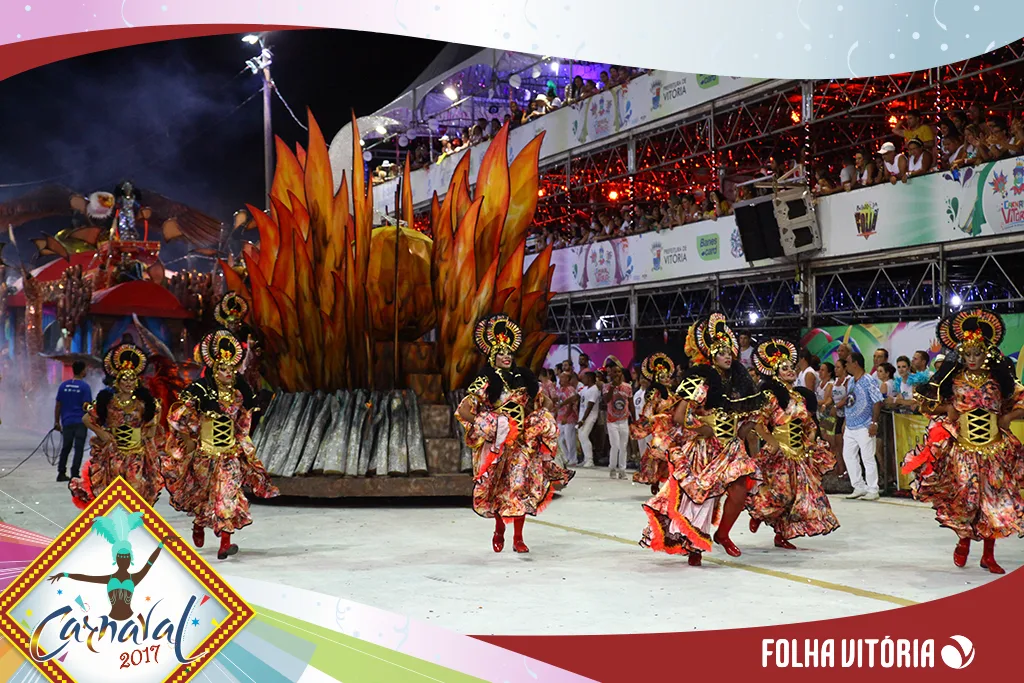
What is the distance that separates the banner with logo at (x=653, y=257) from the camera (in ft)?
59.9

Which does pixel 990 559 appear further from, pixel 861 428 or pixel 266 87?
pixel 266 87

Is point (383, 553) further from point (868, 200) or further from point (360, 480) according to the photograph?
point (868, 200)

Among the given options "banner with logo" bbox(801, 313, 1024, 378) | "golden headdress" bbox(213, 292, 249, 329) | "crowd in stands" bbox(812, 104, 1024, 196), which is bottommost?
"banner with logo" bbox(801, 313, 1024, 378)

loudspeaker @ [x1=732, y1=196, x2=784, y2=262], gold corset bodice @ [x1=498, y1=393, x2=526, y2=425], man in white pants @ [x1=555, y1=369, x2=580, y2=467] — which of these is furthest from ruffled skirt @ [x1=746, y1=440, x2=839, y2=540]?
man in white pants @ [x1=555, y1=369, x2=580, y2=467]

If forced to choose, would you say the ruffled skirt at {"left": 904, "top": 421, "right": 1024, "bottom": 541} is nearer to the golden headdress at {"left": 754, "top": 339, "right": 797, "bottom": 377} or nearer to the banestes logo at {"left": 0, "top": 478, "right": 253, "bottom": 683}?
the golden headdress at {"left": 754, "top": 339, "right": 797, "bottom": 377}

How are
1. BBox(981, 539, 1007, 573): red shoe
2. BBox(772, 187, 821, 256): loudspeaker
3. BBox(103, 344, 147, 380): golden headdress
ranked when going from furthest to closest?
1. BBox(772, 187, 821, 256): loudspeaker
2. BBox(103, 344, 147, 380): golden headdress
3. BBox(981, 539, 1007, 573): red shoe

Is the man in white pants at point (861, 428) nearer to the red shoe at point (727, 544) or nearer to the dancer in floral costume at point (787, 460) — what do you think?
the dancer in floral costume at point (787, 460)

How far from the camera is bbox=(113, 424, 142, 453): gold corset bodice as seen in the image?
9758 mm

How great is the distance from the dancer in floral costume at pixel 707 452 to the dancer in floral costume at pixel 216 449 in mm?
3239

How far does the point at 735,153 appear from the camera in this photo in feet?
72.7

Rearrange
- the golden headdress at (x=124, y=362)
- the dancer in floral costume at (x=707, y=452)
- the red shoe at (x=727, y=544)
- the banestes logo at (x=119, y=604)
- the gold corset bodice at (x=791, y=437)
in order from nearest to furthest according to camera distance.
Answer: the banestes logo at (x=119, y=604)
the dancer in floral costume at (x=707, y=452)
the red shoe at (x=727, y=544)
the gold corset bodice at (x=791, y=437)
the golden headdress at (x=124, y=362)

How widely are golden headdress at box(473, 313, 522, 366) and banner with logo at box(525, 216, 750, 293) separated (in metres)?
9.37

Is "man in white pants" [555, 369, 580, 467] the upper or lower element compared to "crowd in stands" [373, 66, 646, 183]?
lower

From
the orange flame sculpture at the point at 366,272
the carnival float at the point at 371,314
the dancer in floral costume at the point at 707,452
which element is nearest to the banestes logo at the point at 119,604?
the dancer in floral costume at the point at 707,452
